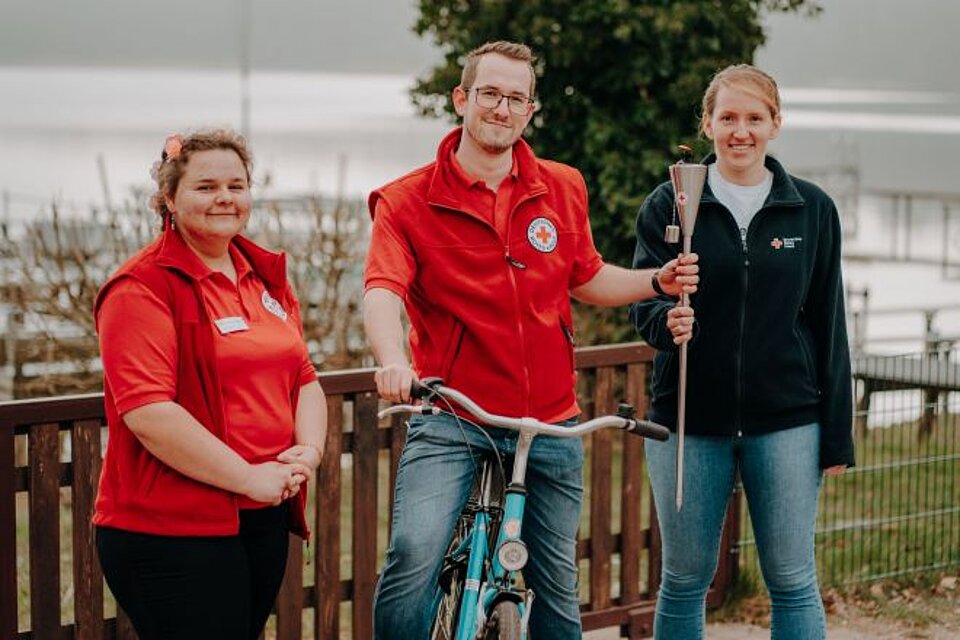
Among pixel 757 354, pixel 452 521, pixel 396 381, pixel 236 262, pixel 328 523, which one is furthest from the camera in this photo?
pixel 328 523

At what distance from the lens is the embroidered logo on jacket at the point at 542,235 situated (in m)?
3.70

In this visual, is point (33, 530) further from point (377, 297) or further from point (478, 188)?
point (478, 188)

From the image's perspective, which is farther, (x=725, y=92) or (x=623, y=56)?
(x=623, y=56)

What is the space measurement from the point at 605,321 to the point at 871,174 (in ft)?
114

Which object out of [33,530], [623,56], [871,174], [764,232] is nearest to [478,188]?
[764,232]

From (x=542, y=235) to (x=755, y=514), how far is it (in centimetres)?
105

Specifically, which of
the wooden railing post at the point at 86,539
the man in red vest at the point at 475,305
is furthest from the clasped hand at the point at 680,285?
the wooden railing post at the point at 86,539

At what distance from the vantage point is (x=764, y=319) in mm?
3969

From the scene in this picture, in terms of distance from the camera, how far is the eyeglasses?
3.62m

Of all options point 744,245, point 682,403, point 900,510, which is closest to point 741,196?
point 744,245

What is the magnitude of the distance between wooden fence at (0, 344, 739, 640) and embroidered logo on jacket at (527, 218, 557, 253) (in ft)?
4.29

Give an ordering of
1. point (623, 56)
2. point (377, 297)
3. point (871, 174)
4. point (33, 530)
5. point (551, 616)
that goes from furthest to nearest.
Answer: point (871, 174) → point (623, 56) → point (33, 530) → point (551, 616) → point (377, 297)

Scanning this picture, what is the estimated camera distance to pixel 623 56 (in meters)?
9.32

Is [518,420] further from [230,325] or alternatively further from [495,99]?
[495,99]
